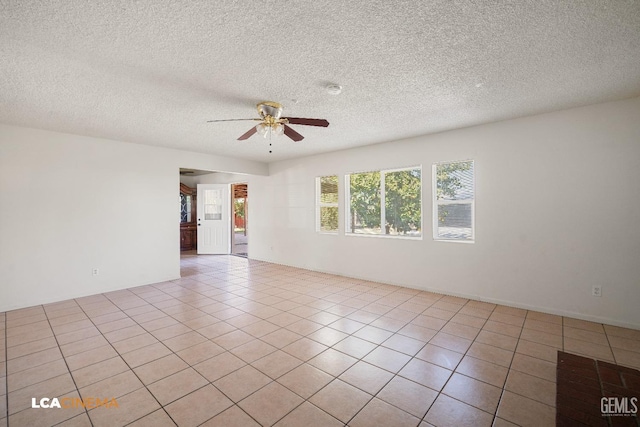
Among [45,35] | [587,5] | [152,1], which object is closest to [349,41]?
[152,1]

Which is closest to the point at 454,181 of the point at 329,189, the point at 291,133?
the point at 329,189

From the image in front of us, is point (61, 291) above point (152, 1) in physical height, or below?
below

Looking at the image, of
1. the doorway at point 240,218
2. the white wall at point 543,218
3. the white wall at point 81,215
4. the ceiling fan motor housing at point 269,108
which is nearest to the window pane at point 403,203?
the white wall at point 543,218

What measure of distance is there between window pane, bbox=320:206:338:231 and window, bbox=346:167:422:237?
0.33m

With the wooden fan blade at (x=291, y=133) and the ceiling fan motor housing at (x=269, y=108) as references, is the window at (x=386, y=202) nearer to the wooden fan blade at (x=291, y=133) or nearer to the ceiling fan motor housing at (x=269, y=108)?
the wooden fan blade at (x=291, y=133)

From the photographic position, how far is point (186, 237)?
9117 millimetres

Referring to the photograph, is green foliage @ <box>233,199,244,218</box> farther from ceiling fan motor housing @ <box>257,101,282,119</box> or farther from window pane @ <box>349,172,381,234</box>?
ceiling fan motor housing @ <box>257,101,282,119</box>

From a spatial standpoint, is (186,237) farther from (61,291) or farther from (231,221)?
(61,291)

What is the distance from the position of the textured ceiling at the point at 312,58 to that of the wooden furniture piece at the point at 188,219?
5.48m

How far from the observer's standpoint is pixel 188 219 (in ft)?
30.3

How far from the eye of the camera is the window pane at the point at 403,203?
4.66 meters

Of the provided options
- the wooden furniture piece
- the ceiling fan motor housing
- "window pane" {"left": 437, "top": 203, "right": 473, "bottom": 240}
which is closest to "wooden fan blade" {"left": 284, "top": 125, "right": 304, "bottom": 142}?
the ceiling fan motor housing

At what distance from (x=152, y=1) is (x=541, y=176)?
4.32 meters

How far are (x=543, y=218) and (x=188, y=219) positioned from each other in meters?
9.26
